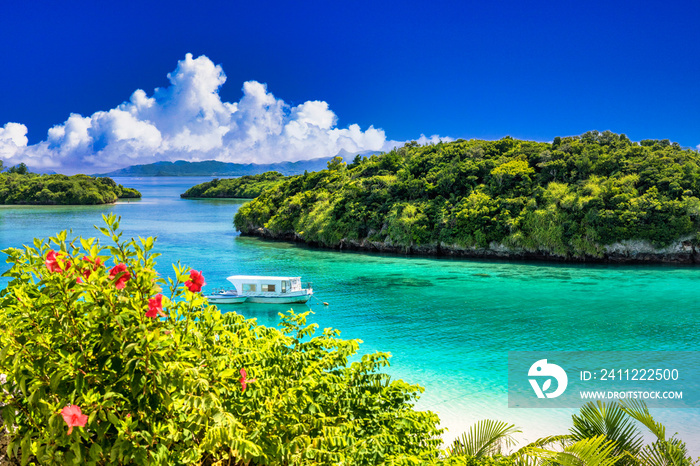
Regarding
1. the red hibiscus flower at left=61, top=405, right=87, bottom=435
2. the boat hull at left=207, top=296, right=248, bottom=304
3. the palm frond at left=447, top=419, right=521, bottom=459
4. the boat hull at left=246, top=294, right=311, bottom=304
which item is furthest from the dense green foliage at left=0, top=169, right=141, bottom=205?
the red hibiscus flower at left=61, top=405, right=87, bottom=435

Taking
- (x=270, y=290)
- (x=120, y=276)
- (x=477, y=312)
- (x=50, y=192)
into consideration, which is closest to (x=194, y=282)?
(x=120, y=276)

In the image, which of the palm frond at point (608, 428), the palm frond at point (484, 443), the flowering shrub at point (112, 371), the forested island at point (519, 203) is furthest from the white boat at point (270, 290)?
the flowering shrub at point (112, 371)

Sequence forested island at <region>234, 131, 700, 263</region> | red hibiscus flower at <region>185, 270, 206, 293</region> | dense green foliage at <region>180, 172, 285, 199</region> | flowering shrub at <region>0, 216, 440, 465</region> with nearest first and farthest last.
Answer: flowering shrub at <region>0, 216, 440, 465</region> < red hibiscus flower at <region>185, 270, 206, 293</region> < forested island at <region>234, 131, 700, 263</region> < dense green foliage at <region>180, 172, 285, 199</region>

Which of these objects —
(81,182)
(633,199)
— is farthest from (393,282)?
(81,182)

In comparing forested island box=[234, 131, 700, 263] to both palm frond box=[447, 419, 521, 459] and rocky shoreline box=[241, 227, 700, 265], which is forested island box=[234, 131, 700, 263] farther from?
palm frond box=[447, 419, 521, 459]

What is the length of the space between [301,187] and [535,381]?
4665 cm

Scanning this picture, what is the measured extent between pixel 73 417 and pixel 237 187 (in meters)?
153

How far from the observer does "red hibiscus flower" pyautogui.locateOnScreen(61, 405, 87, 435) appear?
2.63 metres

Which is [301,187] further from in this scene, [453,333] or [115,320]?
[115,320]

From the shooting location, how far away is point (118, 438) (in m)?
2.92

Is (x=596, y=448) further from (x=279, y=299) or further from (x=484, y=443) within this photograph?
(x=279, y=299)

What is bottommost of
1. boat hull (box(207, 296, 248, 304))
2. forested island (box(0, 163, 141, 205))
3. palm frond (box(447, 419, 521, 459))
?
boat hull (box(207, 296, 248, 304))

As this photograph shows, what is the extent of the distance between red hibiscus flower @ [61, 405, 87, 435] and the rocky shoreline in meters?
39.6

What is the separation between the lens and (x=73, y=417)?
105 inches
